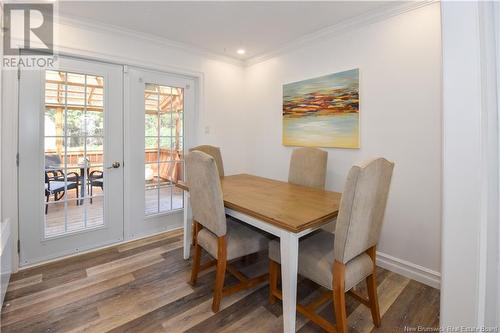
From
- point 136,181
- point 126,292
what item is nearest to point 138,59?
point 136,181

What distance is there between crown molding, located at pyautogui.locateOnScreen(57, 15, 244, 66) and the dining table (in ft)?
6.17

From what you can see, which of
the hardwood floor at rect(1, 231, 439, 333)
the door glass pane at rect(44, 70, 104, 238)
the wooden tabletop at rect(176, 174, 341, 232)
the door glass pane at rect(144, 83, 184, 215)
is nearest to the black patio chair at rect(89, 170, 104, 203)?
the door glass pane at rect(44, 70, 104, 238)

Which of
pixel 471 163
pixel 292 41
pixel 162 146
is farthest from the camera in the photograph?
pixel 162 146

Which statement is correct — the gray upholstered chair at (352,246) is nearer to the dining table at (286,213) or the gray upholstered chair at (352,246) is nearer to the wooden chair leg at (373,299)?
the wooden chair leg at (373,299)

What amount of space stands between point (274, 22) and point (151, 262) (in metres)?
2.79

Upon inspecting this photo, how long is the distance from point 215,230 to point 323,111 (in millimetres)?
1857

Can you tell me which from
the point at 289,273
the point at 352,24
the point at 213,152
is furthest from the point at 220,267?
the point at 352,24

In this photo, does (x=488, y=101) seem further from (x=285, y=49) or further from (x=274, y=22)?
(x=285, y=49)

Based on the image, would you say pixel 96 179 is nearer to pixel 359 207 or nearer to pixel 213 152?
pixel 213 152

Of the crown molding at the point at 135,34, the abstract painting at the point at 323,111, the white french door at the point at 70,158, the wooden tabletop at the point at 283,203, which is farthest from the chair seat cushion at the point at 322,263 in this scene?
the crown molding at the point at 135,34

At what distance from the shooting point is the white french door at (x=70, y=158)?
91.9 inches

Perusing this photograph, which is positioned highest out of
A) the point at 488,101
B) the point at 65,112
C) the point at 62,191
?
the point at 65,112

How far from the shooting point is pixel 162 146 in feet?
10.5

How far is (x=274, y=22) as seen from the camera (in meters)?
2.60
